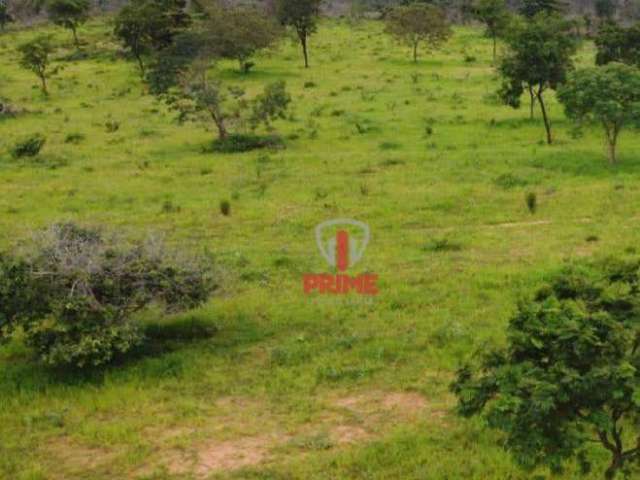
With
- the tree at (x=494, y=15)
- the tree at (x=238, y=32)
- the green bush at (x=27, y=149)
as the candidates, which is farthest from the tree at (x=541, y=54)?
the tree at (x=494, y=15)

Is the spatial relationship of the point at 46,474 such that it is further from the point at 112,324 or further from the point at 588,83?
the point at 588,83

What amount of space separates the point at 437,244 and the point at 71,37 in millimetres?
58798

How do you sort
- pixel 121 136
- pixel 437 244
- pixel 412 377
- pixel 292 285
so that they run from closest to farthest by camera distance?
pixel 412 377, pixel 292 285, pixel 437 244, pixel 121 136

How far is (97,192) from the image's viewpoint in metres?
27.2

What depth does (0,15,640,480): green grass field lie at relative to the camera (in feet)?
36.1

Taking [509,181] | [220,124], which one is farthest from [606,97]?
[220,124]

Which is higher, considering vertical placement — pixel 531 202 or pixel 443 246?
pixel 531 202

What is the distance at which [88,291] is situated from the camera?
1351cm

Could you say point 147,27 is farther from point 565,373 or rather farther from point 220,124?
point 565,373

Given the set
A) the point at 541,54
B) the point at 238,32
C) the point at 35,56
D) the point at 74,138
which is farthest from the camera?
the point at 238,32

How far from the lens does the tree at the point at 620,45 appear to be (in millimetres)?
43062

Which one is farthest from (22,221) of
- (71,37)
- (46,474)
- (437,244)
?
(71,37)

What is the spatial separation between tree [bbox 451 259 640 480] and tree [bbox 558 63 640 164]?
20.0 metres

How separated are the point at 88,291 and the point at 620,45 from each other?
38657mm
